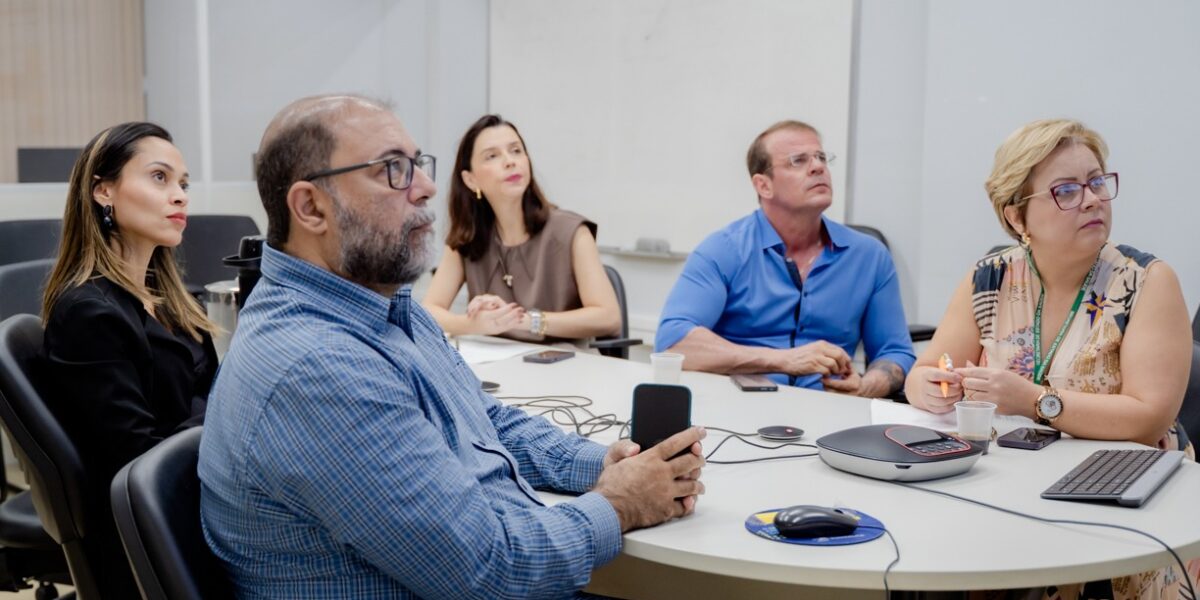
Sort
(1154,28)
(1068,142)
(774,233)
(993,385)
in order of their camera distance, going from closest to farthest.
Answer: (993,385), (1068,142), (774,233), (1154,28)

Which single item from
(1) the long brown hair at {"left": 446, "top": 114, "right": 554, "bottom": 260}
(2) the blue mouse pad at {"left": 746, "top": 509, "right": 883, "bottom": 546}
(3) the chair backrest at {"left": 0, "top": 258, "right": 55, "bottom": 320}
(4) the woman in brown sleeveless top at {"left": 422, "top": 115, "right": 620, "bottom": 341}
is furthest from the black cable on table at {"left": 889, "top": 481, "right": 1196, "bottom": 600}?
(3) the chair backrest at {"left": 0, "top": 258, "right": 55, "bottom": 320}

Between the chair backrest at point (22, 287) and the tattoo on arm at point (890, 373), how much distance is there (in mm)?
2277

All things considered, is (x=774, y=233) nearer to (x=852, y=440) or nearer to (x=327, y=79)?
(x=852, y=440)

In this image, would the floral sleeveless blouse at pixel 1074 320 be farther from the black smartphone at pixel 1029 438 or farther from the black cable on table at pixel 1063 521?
the black cable on table at pixel 1063 521

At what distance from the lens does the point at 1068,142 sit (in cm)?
223

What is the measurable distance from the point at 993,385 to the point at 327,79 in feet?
14.5

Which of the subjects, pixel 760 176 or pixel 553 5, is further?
pixel 553 5

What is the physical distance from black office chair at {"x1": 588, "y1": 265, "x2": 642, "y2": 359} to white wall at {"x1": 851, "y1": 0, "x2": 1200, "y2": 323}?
1.20m

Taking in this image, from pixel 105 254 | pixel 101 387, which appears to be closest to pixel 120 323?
pixel 101 387

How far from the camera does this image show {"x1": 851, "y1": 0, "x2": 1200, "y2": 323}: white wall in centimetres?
344

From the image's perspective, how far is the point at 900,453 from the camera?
1.75 m

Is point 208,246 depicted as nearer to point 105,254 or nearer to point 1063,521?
point 105,254

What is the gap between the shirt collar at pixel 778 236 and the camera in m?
3.09

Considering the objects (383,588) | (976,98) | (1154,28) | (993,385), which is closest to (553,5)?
(976,98)
